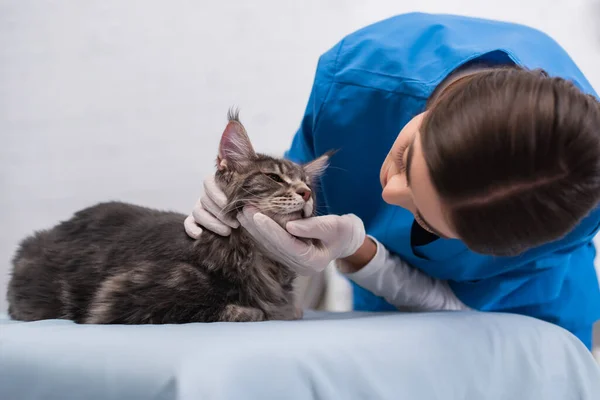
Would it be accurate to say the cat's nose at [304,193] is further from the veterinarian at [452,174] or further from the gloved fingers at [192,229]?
the gloved fingers at [192,229]

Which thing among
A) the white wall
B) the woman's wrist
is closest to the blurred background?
the white wall

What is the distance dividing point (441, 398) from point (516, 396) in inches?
7.7

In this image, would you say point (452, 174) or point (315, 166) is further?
point (315, 166)

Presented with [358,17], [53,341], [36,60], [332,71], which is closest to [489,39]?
[332,71]

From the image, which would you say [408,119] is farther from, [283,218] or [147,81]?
[147,81]

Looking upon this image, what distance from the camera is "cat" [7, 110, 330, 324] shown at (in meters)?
0.96

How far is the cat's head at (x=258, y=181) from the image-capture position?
1.03m

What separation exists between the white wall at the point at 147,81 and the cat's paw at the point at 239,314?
3.36 feet

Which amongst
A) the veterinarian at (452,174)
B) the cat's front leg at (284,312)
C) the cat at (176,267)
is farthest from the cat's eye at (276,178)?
the cat's front leg at (284,312)

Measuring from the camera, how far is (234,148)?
42.6 inches

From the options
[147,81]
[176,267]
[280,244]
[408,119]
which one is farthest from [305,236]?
[147,81]

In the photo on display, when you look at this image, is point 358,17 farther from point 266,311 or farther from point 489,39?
point 266,311

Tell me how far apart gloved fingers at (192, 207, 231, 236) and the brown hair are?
0.43 meters

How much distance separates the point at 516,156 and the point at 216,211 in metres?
0.59
